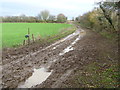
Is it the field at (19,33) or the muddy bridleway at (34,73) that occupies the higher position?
the field at (19,33)

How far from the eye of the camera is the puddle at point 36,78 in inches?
235

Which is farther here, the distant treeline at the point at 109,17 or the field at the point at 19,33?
the distant treeline at the point at 109,17

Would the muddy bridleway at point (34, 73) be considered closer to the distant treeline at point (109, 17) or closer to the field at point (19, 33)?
the field at point (19, 33)

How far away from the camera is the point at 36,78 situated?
673 centimetres

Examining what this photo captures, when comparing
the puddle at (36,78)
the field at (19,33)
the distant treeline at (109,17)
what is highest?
the distant treeline at (109,17)

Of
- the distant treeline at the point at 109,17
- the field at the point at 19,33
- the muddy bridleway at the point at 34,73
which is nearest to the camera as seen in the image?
the muddy bridleway at the point at 34,73

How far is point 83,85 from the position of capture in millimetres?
5602

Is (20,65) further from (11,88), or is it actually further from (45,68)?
(11,88)

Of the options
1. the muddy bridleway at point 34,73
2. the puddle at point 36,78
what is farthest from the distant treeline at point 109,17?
the puddle at point 36,78

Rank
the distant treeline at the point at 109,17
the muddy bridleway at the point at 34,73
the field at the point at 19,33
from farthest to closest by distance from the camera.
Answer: the distant treeline at the point at 109,17 < the field at the point at 19,33 < the muddy bridleway at the point at 34,73

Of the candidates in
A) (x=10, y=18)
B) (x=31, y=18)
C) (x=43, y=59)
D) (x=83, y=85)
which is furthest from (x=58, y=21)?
(x=83, y=85)

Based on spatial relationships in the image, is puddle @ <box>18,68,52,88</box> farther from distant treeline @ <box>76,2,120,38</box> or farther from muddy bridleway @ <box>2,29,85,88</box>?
distant treeline @ <box>76,2,120,38</box>

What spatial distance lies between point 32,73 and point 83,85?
305 centimetres

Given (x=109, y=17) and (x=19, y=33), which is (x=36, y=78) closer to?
(x=109, y=17)
